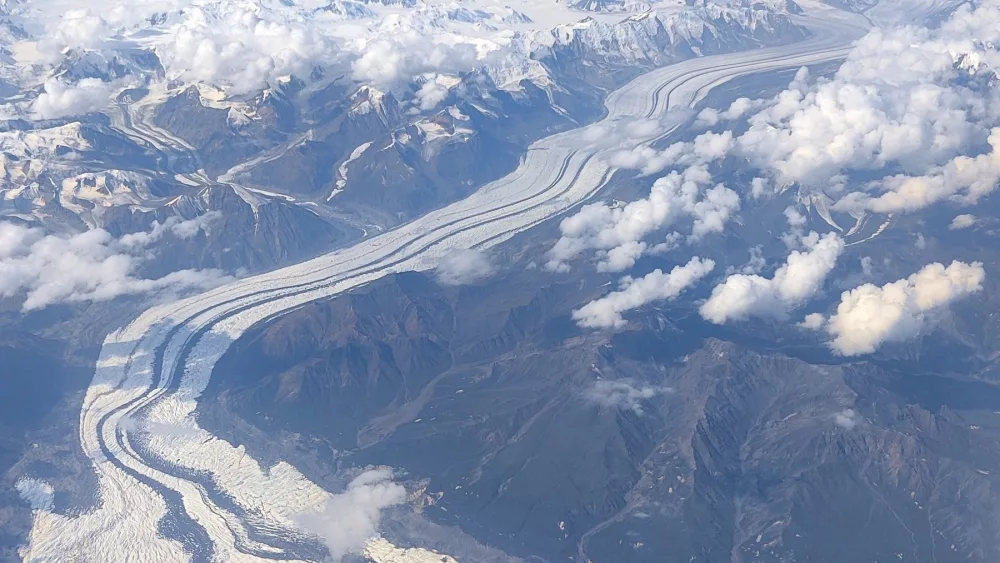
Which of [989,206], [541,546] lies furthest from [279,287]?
[989,206]

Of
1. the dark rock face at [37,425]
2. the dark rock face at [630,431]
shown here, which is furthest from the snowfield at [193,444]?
the dark rock face at [630,431]

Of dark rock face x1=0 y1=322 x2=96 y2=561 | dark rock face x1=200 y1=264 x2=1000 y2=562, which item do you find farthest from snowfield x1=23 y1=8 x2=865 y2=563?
dark rock face x1=200 y1=264 x2=1000 y2=562

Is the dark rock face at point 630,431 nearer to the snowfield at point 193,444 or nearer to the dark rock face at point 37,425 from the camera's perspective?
the snowfield at point 193,444

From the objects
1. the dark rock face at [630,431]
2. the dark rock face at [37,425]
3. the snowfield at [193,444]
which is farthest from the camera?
the dark rock face at [37,425]

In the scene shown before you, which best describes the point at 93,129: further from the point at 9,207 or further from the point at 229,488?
the point at 229,488

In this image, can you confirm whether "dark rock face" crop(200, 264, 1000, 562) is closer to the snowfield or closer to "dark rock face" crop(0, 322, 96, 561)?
the snowfield

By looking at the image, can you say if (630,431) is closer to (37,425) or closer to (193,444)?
(193,444)

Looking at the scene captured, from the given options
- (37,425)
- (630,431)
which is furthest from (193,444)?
(630,431)
